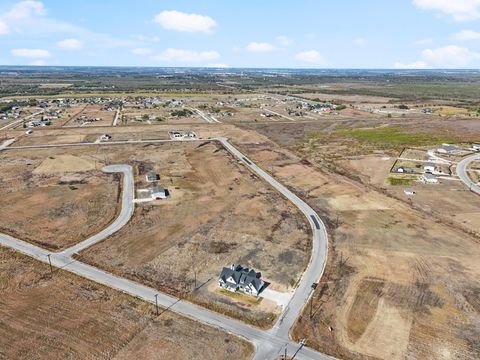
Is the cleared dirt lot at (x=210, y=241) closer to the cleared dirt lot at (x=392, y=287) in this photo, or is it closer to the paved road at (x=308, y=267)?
the paved road at (x=308, y=267)

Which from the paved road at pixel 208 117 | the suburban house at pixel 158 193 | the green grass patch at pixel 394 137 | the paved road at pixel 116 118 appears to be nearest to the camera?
the suburban house at pixel 158 193

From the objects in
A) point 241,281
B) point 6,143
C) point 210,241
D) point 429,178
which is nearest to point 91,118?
point 6,143

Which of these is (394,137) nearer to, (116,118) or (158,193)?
(158,193)

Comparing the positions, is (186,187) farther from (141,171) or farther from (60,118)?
(60,118)

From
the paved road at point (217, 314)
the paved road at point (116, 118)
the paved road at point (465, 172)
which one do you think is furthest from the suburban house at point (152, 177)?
the paved road at point (116, 118)

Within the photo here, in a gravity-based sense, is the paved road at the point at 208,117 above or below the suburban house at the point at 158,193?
above

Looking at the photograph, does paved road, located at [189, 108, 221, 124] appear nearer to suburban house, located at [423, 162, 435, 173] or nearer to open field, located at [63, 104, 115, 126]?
open field, located at [63, 104, 115, 126]

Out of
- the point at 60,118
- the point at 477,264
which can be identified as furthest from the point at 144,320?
the point at 60,118
